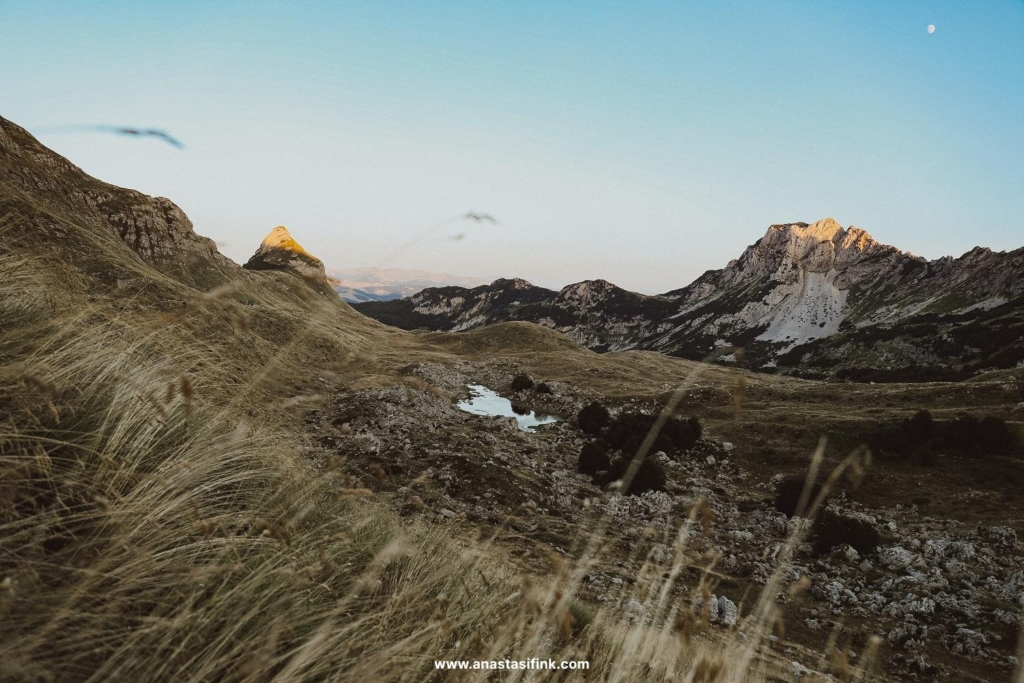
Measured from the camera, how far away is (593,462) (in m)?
20.1

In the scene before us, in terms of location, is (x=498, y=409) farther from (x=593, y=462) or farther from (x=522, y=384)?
(x=593, y=462)

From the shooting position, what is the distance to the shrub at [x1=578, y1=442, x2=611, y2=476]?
19953 mm

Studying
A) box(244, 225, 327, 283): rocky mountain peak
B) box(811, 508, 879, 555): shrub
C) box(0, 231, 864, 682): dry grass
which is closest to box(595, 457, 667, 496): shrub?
box(811, 508, 879, 555): shrub

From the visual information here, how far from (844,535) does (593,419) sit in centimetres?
1499

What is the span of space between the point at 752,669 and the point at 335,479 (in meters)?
6.01

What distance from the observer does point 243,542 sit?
2154 millimetres

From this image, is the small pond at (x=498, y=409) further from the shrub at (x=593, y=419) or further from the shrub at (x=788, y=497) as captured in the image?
the shrub at (x=788, y=497)

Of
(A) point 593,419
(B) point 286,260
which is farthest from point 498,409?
(B) point 286,260

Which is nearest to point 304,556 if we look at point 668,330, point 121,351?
point 121,351

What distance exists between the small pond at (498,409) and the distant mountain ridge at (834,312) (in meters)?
27.0

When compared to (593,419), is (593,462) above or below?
below

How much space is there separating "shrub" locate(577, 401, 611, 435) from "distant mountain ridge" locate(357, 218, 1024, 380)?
26854 mm

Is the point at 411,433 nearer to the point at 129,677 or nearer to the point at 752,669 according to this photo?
the point at 752,669

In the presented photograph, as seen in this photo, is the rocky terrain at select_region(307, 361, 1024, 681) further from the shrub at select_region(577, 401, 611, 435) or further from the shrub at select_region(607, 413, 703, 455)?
the shrub at select_region(577, 401, 611, 435)
